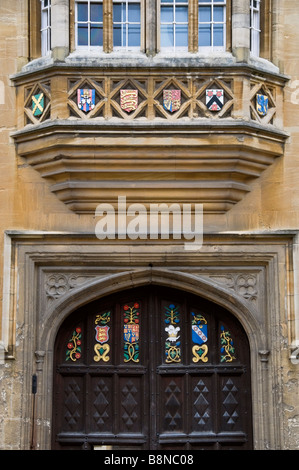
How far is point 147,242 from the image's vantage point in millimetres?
12695

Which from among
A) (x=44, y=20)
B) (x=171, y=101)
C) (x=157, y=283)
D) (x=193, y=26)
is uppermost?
(x=44, y=20)

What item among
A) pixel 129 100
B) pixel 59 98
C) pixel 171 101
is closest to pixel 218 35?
pixel 171 101

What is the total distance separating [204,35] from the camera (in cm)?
1286

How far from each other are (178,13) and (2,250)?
3506mm

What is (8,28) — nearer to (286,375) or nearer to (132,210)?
(132,210)

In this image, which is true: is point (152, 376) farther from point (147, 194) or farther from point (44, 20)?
point (44, 20)

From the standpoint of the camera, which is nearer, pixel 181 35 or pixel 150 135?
pixel 150 135

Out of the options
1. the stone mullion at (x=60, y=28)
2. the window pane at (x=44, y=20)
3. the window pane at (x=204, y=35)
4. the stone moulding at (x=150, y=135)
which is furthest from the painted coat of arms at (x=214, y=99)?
the window pane at (x=44, y=20)

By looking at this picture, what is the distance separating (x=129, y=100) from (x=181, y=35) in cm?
109

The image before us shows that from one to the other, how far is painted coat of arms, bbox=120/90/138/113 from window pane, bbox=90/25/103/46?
0.76 m

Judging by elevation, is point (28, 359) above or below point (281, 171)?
below

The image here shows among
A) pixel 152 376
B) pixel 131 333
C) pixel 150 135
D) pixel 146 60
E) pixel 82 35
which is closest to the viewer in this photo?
pixel 150 135
